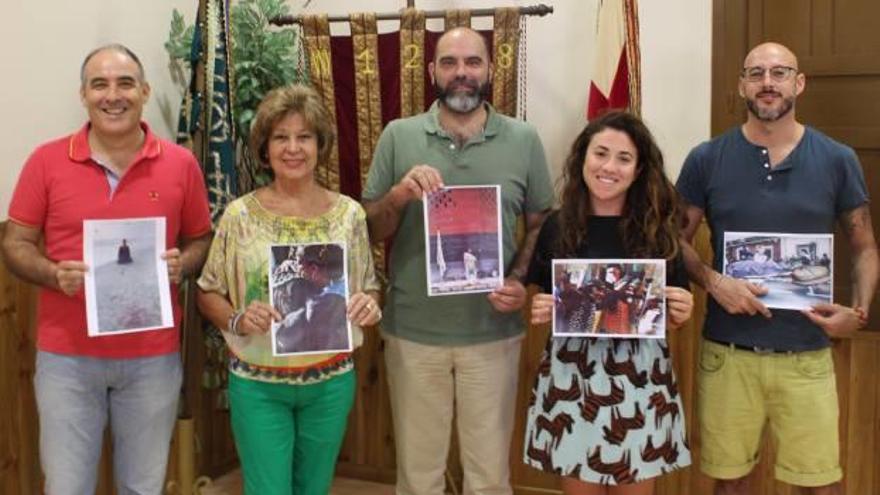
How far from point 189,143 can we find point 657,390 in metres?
1.97

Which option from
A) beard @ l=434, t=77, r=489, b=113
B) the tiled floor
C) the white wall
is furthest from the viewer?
the tiled floor

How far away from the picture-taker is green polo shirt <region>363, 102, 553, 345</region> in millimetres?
2596

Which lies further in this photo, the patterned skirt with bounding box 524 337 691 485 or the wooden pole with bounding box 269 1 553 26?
the wooden pole with bounding box 269 1 553 26

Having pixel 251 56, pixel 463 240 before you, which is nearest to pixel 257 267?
pixel 463 240

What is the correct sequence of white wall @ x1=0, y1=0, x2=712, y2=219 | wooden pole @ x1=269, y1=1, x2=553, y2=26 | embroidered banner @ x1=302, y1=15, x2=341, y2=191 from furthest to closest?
embroidered banner @ x1=302, y1=15, x2=341, y2=191 → wooden pole @ x1=269, y1=1, x2=553, y2=26 → white wall @ x1=0, y1=0, x2=712, y2=219

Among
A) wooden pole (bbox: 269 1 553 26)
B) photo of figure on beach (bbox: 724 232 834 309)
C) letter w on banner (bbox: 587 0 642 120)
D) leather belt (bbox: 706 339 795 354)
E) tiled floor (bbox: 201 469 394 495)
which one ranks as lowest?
tiled floor (bbox: 201 469 394 495)

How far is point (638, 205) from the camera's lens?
231cm

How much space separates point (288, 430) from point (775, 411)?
4.41 feet

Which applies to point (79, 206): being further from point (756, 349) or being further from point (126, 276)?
point (756, 349)

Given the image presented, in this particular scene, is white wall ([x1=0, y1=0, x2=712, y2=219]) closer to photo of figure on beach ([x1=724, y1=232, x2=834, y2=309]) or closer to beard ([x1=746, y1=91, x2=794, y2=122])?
beard ([x1=746, y1=91, x2=794, y2=122])

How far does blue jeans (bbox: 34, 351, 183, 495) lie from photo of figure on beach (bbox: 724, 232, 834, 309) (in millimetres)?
1576

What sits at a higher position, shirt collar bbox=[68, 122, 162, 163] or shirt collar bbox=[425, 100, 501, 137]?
shirt collar bbox=[425, 100, 501, 137]

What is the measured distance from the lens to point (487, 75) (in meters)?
2.62

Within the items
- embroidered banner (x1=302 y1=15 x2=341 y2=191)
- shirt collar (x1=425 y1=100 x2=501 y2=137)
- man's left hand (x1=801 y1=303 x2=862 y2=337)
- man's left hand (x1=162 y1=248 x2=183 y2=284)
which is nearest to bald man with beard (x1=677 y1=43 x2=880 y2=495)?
man's left hand (x1=801 y1=303 x2=862 y2=337)
